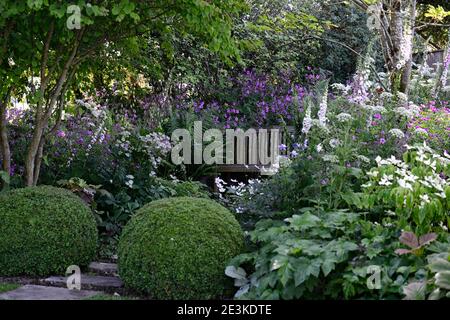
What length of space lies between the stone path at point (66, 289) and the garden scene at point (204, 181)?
0.02 metres

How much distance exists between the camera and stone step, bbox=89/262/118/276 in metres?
4.71

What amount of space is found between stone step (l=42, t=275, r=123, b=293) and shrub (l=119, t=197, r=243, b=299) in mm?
189

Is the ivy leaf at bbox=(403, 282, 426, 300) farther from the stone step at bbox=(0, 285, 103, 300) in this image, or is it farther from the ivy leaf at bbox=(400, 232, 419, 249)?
the stone step at bbox=(0, 285, 103, 300)

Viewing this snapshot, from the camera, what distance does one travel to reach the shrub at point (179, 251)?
3.87 meters

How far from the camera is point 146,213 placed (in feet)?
14.0

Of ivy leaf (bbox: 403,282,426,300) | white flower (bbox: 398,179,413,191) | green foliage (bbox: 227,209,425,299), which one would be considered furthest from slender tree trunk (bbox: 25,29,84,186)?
ivy leaf (bbox: 403,282,426,300)

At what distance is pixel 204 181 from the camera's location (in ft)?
24.7

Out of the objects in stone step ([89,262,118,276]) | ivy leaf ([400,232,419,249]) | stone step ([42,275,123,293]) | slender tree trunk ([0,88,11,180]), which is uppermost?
slender tree trunk ([0,88,11,180])

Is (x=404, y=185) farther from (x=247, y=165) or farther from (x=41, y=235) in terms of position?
(x=247, y=165)

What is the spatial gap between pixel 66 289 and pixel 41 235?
1.76 ft

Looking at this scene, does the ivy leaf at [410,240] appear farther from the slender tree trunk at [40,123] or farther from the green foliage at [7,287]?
the slender tree trunk at [40,123]

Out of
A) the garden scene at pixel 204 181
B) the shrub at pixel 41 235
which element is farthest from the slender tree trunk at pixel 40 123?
the shrub at pixel 41 235
